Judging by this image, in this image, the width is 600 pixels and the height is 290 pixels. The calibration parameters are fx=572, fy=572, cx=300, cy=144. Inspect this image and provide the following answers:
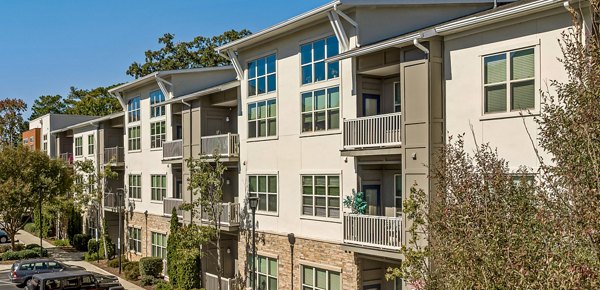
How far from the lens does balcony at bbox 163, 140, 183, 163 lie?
3009 cm

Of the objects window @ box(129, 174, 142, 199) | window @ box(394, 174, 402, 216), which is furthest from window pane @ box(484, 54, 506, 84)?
window @ box(129, 174, 142, 199)

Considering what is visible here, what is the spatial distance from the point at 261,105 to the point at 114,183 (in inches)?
879

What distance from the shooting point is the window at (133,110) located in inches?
1468

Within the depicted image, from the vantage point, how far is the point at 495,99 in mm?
14984

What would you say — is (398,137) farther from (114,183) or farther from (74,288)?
(114,183)

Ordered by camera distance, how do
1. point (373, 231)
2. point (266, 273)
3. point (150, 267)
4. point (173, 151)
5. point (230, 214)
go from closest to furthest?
point (373, 231) < point (266, 273) < point (230, 214) < point (173, 151) < point (150, 267)

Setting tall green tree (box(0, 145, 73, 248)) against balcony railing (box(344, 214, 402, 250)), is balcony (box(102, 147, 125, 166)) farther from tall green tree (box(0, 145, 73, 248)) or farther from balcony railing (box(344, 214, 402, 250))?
balcony railing (box(344, 214, 402, 250))

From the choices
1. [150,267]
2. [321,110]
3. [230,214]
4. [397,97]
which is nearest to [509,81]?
[397,97]

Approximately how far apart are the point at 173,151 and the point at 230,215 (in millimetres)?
6991

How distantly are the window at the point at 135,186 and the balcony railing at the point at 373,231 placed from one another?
71.4 feet

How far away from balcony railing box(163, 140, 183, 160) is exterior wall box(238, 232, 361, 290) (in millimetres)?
7143

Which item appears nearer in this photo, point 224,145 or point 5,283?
point 224,145

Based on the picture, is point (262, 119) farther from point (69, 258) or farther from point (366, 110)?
point (69, 258)

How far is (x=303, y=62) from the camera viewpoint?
858 inches
